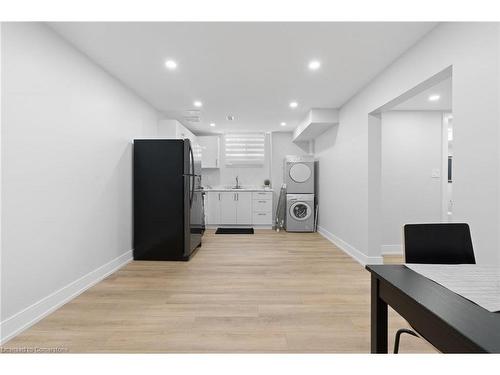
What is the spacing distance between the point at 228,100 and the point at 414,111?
3.08 metres

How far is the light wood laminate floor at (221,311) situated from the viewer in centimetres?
181

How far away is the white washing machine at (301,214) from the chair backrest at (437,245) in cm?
469

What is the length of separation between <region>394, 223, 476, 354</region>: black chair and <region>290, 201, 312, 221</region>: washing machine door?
4686 mm

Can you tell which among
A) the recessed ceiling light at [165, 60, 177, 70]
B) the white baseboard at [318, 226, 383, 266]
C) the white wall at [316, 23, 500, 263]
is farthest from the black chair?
the recessed ceiling light at [165, 60, 177, 70]

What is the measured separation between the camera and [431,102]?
Result: 3.87 metres

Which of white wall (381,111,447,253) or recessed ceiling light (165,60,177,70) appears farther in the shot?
white wall (381,111,447,253)

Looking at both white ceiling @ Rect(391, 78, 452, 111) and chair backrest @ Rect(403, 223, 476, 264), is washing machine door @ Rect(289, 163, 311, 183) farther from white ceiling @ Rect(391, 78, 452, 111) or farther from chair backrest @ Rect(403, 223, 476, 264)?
chair backrest @ Rect(403, 223, 476, 264)

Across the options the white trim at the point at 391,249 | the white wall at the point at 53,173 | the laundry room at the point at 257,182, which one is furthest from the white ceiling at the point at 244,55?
the white trim at the point at 391,249

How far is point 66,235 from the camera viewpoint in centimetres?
244

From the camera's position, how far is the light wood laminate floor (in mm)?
1806

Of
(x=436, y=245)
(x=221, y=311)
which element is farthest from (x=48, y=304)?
(x=436, y=245)

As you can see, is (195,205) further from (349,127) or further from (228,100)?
(349,127)
